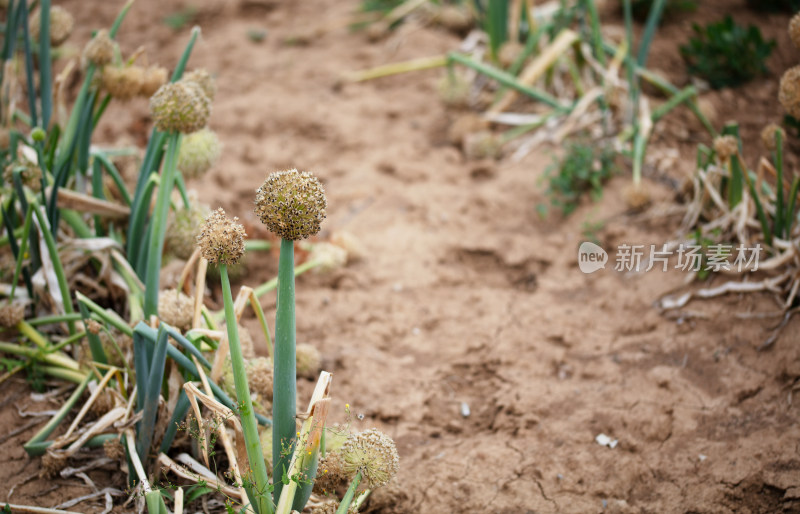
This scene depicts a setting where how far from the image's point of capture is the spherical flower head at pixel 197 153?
199 centimetres

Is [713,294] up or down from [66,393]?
down

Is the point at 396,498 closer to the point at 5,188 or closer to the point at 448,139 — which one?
the point at 5,188

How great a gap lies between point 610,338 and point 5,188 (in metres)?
2.05

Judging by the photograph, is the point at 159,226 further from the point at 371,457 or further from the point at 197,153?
the point at 371,457

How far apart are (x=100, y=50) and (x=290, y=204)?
1128 millimetres

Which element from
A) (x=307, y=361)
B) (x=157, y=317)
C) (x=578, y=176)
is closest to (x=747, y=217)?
(x=578, y=176)

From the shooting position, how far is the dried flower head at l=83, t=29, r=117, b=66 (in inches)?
73.7

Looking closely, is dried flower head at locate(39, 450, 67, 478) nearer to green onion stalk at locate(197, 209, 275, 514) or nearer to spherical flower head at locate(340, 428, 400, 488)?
green onion stalk at locate(197, 209, 275, 514)

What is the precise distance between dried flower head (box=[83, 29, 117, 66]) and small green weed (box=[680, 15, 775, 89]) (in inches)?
114

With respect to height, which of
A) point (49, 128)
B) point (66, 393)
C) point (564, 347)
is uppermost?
point (49, 128)

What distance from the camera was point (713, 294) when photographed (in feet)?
7.36

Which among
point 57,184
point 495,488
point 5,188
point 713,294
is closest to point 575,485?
point 495,488

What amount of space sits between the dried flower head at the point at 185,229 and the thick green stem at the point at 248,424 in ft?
2.21

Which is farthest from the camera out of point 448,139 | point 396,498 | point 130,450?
point 448,139
